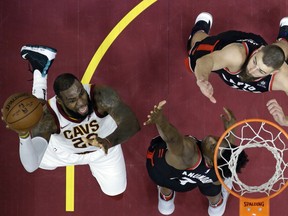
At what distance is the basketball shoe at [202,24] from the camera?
4.68 m

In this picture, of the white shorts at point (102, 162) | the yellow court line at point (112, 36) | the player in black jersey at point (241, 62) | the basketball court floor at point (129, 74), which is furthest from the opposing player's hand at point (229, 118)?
the yellow court line at point (112, 36)

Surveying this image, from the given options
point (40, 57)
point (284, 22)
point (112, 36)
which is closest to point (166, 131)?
point (40, 57)

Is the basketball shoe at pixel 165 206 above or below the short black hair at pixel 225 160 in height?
below

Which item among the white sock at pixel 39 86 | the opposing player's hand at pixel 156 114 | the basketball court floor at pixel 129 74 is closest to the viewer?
the opposing player's hand at pixel 156 114

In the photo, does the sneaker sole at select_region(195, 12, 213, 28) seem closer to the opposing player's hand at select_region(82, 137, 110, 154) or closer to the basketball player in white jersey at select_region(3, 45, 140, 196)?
the basketball player in white jersey at select_region(3, 45, 140, 196)

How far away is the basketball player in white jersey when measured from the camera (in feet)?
11.3

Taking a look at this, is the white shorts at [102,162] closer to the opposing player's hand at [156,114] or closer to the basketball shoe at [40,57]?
the basketball shoe at [40,57]

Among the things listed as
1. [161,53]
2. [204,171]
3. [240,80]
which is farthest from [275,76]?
[161,53]

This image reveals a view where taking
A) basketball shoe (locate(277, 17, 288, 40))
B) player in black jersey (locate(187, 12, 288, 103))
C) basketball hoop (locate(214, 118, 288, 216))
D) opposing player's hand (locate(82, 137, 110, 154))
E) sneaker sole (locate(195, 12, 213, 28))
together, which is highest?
sneaker sole (locate(195, 12, 213, 28))

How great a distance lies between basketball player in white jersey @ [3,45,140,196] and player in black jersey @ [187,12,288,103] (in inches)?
32.4

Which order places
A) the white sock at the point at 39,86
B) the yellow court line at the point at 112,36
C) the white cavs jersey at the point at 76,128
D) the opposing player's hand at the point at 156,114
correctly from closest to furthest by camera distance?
the opposing player's hand at the point at 156,114, the white cavs jersey at the point at 76,128, the white sock at the point at 39,86, the yellow court line at the point at 112,36

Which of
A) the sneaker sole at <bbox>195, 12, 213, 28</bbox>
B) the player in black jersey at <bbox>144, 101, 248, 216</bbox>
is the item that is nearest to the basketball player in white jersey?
the player in black jersey at <bbox>144, 101, 248, 216</bbox>

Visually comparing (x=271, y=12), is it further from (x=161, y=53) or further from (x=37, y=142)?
(x=37, y=142)

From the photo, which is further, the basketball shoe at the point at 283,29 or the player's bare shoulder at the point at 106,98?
the basketball shoe at the point at 283,29
